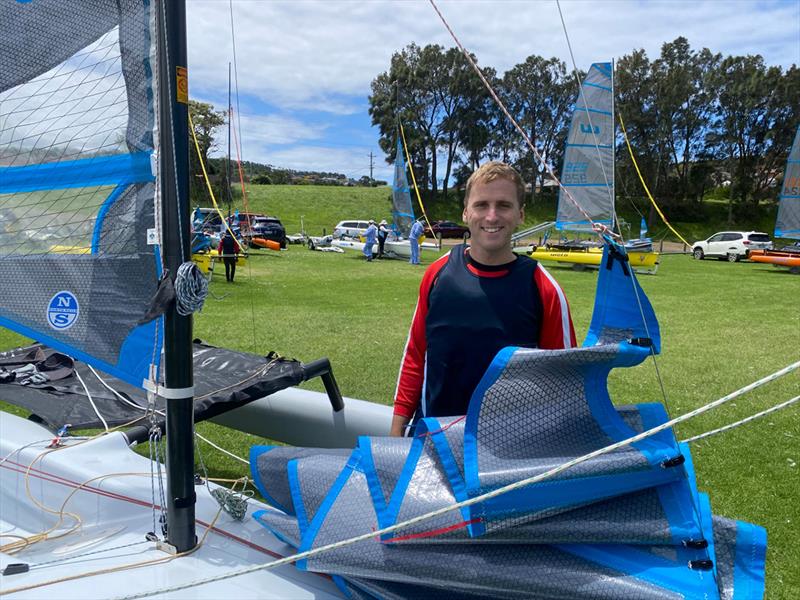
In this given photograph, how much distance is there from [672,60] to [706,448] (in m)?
44.2

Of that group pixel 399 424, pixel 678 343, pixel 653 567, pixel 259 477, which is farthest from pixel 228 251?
pixel 653 567

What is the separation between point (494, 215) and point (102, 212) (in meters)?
1.35

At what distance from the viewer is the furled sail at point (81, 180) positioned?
2.02 meters

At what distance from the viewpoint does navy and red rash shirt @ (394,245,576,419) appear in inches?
76.9

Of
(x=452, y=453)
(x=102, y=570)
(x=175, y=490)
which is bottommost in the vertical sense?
(x=102, y=570)

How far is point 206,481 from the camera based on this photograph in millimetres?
2514

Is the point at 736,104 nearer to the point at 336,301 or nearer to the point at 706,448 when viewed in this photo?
the point at 336,301

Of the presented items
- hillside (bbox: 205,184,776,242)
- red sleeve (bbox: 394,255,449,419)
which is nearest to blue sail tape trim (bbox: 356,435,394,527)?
red sleeve (bbox: 394,255,449,419)

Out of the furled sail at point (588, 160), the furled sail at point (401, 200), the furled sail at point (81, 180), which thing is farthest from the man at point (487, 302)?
the furled sail at point (401, 200)

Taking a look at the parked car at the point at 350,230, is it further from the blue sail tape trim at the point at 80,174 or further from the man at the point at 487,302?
the man at the point at 487,302

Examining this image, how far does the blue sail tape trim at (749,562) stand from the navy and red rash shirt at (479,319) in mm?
706

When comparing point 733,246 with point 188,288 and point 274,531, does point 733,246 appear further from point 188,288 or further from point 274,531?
point 188,288

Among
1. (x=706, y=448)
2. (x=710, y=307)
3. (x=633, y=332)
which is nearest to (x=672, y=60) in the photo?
(x=710, y=307)

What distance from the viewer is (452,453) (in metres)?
1.59
